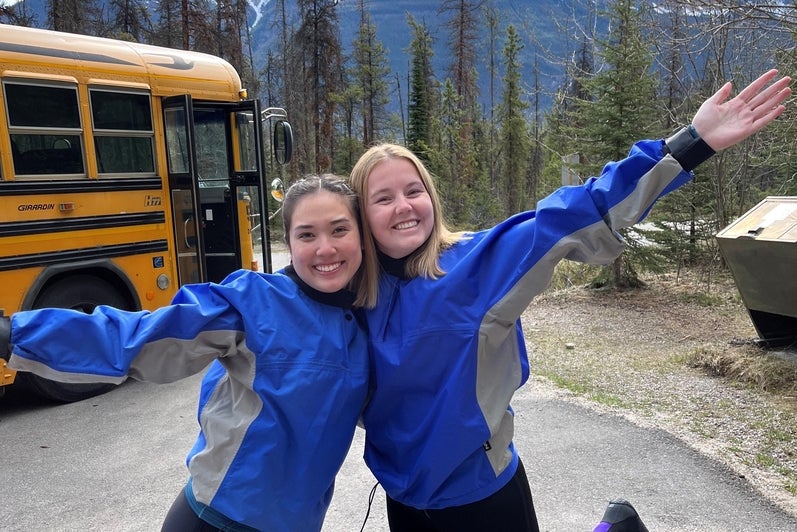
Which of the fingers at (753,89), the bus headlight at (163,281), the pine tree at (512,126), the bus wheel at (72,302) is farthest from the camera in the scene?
the pine tree at (512,126)

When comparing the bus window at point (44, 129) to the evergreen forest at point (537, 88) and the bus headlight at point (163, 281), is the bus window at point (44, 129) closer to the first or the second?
the bus headlight at point (163, 281)

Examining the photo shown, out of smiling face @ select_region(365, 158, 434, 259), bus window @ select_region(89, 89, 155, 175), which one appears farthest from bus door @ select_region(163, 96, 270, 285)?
smiling face @ select_region(365, 158, 434, 259)

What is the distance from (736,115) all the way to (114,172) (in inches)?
230

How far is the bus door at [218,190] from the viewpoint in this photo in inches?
261

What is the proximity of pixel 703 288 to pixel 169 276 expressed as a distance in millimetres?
8334

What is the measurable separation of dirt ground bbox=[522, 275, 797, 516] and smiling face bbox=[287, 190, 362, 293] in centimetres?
323

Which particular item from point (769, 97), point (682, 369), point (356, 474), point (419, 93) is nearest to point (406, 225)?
point (769, 97)

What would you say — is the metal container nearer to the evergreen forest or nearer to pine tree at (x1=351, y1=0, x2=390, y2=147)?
the evergreen forest

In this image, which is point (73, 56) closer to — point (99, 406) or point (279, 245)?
point (99, 406)

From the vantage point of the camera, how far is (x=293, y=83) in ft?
95.1

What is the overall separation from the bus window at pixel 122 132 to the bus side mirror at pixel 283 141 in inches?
63.2

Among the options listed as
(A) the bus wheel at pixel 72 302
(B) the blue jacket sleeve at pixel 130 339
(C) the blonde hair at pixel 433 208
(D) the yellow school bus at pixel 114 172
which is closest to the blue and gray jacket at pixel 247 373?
(B) the blue jacket sleeve at pixel 130 339

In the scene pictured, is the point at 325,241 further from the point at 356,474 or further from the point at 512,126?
the point at 512,126

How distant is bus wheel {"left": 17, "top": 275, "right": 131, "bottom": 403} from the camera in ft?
18.4
